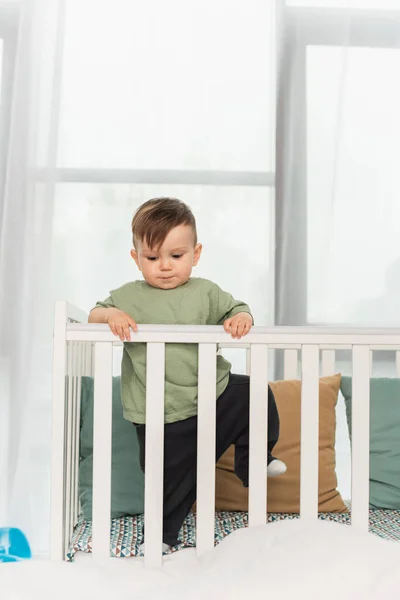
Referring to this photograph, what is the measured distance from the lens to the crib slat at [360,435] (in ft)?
4.18

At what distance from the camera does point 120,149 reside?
221 cm

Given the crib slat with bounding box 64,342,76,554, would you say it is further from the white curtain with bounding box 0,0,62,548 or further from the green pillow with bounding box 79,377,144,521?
the white curtain with bounding box 0,0,62,548

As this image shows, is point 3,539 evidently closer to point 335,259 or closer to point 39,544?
point 39,544

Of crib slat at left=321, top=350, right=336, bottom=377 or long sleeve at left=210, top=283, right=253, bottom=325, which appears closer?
long sleeve at left=210, top=283, right=253, bottom=325

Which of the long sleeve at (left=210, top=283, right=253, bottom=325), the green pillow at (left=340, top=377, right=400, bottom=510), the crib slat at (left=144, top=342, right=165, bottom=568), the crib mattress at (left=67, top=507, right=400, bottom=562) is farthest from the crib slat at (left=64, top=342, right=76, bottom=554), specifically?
the green pillow at (left=340, top=377, right=400, bottom=510)

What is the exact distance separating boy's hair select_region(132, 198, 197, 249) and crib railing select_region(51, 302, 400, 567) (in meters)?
0.20

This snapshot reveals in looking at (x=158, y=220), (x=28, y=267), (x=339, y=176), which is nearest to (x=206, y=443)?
(x=158, y=220)

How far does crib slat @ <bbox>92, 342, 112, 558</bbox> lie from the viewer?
49.3 inches

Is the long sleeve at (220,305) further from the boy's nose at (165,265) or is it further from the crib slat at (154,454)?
the crib slat at (154,454)

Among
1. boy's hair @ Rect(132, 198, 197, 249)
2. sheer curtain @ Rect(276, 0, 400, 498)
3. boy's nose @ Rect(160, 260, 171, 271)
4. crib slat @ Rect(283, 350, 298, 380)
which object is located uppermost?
sheer curtain @ Rect(276, 0, 400, 498)

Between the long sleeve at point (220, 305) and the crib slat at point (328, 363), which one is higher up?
the long sleeve at point (220, 305)

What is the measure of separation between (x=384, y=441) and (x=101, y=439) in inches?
32.4

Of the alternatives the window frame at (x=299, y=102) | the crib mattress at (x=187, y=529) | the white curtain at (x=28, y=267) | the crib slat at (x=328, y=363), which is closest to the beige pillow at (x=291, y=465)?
the crib mattress at (x=187, y=529)

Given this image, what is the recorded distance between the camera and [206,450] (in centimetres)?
127
